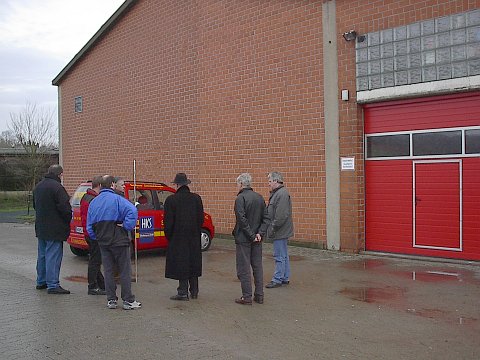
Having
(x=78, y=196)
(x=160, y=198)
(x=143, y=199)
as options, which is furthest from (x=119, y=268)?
(x=78, y=196)

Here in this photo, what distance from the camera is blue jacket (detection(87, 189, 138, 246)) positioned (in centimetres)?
722

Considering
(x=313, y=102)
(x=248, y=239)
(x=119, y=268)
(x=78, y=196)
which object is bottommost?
Result: (x=119, y=268)

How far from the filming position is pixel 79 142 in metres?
22.0

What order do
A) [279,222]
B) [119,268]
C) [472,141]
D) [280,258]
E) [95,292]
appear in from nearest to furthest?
[119,268] < [95,292] < [279,222] < [280,258] < [472,141]

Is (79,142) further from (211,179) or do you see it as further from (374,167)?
(374,167)

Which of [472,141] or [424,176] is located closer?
[472,141]

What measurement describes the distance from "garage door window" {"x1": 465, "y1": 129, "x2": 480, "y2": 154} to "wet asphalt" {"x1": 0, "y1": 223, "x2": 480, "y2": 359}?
2.26m

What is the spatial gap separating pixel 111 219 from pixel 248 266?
6.58 feet

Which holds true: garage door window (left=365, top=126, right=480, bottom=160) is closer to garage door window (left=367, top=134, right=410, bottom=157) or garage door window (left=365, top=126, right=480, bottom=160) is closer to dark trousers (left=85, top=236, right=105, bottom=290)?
garage door window (left=367, top=134, right=410, bottom=157)

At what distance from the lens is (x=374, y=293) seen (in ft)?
27.0

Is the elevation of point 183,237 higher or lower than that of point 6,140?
lower

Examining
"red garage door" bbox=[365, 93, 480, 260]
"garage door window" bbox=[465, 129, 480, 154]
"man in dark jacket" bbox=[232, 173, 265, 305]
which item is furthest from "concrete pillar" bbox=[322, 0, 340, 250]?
"man in dark jacket" bbox=[232, 173, 265, 305]

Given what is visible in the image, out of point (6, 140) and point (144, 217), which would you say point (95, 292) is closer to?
point (144, 217)

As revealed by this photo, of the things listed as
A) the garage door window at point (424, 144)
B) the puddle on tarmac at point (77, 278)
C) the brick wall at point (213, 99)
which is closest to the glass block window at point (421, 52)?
the garage door window at point (424, 144)
